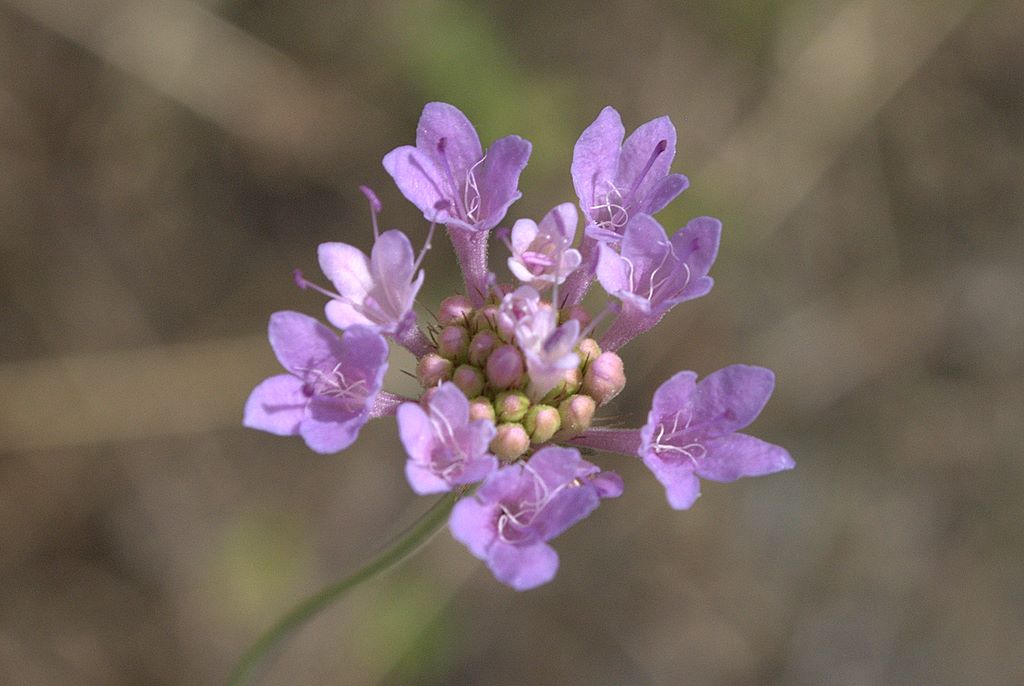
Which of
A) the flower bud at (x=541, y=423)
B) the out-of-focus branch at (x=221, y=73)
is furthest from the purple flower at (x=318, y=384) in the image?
the out-of-focus branch at (x=221, y=73)

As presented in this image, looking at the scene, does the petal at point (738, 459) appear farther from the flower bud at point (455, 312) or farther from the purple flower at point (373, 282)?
the purple flower at point (373, 282)

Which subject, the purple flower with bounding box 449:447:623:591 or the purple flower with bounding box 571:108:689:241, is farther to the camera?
the purple flower with bounding box 571:108:689:241

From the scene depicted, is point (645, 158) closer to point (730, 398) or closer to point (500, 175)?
point (500, 175)

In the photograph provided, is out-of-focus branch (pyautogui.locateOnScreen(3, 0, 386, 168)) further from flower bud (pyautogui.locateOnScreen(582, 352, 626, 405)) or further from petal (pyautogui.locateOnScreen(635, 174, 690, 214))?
flower bud (pyautogui.locateOnScreen(582, 352, 626, 405))

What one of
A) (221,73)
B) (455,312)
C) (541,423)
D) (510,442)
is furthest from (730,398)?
(221,73)

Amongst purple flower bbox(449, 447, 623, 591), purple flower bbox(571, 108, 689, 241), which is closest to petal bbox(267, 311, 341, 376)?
purple flower bbox(449, 447, 623, 591)
